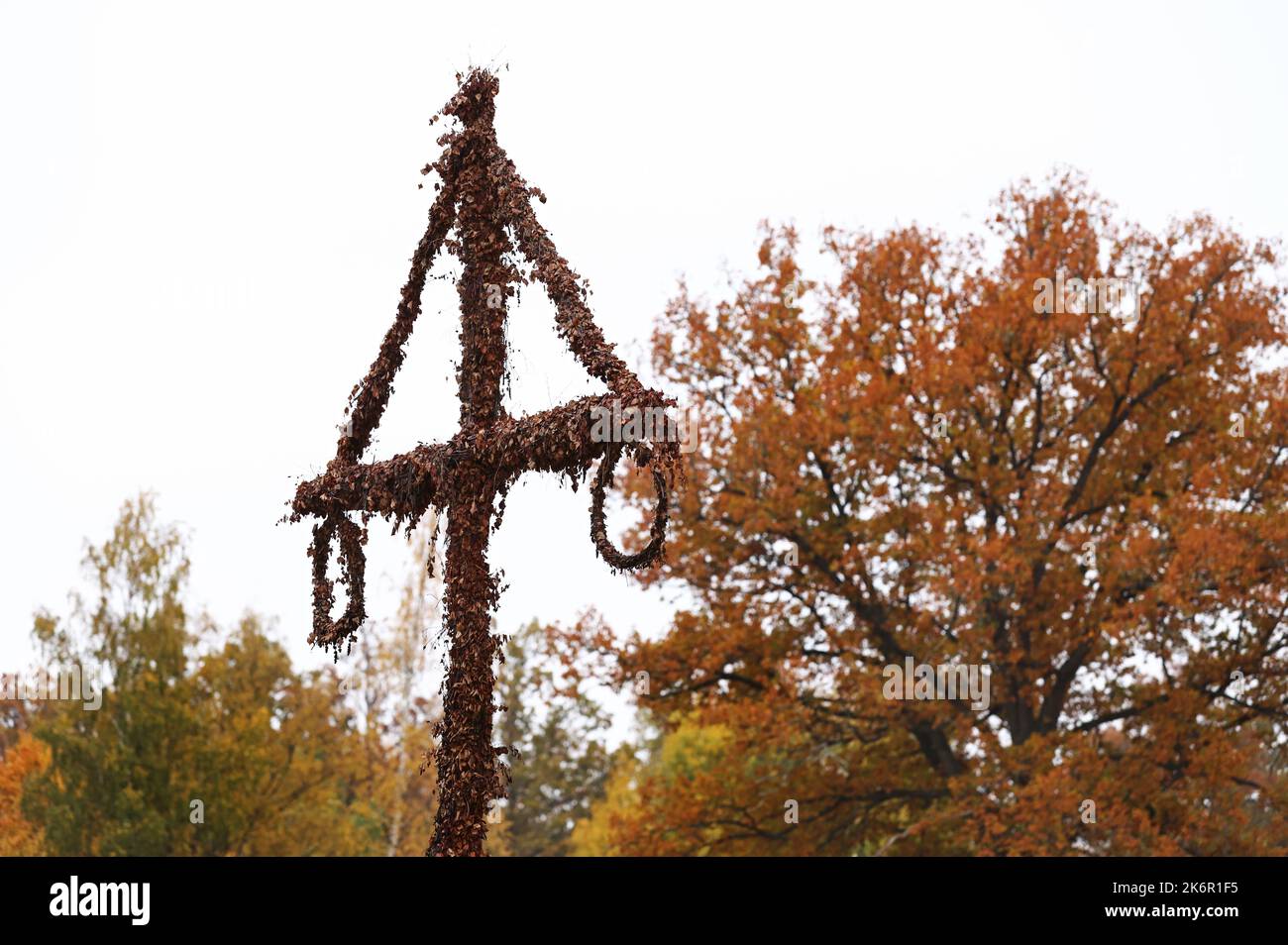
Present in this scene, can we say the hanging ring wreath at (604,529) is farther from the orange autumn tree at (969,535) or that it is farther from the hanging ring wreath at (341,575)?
the orange autumn tree at (969,535)

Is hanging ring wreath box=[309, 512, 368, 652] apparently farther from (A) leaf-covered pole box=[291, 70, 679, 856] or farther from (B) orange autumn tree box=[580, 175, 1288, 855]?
(B) orange autumn tree box=[580, 175, 1288, 855]

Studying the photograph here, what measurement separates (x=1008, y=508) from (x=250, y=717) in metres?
14.8

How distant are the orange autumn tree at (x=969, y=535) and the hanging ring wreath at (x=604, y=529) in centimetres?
1143

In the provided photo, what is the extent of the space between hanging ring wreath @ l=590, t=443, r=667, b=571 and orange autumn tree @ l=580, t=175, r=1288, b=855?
11430mm

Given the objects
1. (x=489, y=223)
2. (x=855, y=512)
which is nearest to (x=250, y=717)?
(x=855, y=512)

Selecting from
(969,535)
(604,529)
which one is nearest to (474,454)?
(604,529)

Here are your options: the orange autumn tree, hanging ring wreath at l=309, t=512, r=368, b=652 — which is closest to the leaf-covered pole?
hanging ring wreath at l=309, t=512, r=368, b=652

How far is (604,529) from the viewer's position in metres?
7.01

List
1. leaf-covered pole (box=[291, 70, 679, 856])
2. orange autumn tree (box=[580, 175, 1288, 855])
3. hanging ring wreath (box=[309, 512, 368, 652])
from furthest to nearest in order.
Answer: orange autumn tree (box=[580, 175, 1288, 855]) < hanging ring wreath (box=[309, 512, 368, 652]) < leaf-covered pole (box=[291, 70, 679, 856])

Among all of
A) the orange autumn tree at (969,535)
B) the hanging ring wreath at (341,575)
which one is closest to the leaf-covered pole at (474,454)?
the hanging ring wreath at (341,575)

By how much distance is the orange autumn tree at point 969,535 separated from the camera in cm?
1841

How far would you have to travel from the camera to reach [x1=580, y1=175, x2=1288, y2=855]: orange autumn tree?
18406mm

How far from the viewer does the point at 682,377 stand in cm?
2156
